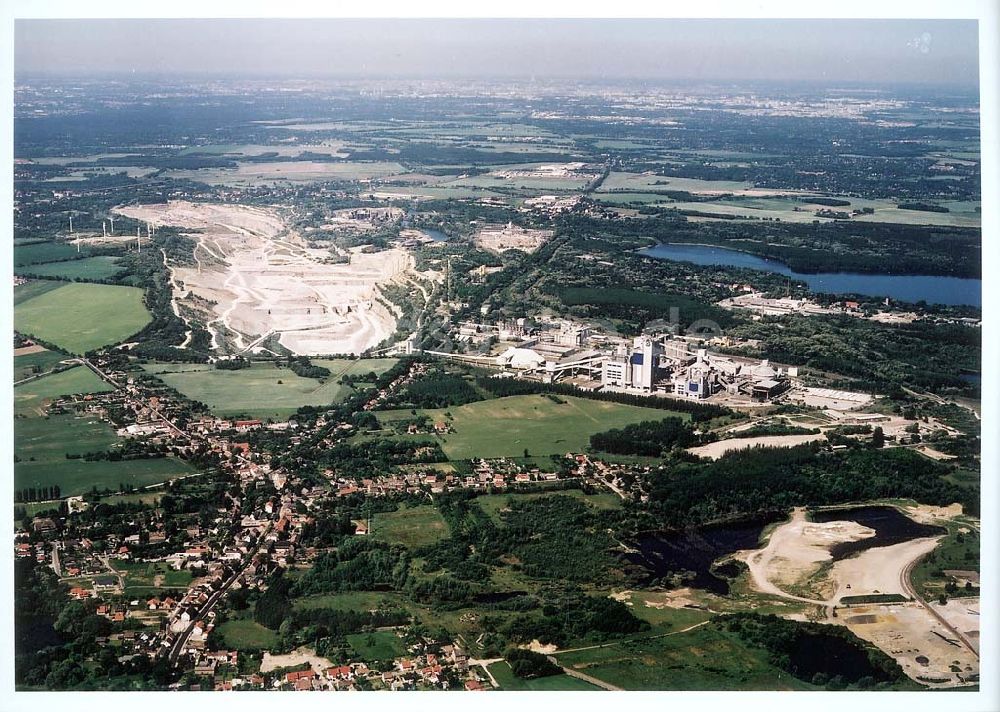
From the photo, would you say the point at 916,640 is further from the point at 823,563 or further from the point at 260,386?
the point at 260,386

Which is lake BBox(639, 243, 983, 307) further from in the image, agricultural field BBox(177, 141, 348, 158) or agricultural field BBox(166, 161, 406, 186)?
agricultural field BBox(177, 141, 348, 158)

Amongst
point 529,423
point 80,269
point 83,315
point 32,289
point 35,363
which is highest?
point 80,269

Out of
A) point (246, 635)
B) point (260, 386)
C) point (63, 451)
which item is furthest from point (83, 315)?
point (246, 635)

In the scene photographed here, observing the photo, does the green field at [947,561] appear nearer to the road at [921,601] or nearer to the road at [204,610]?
the road at [921,601]

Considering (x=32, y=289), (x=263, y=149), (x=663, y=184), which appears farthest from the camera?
(x=663, y=184)

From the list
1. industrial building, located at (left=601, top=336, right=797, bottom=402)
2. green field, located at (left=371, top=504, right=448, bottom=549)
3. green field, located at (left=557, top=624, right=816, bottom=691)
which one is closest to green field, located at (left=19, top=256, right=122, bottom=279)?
green field, located at (left=371, top=504, right=448, bottom=549)
